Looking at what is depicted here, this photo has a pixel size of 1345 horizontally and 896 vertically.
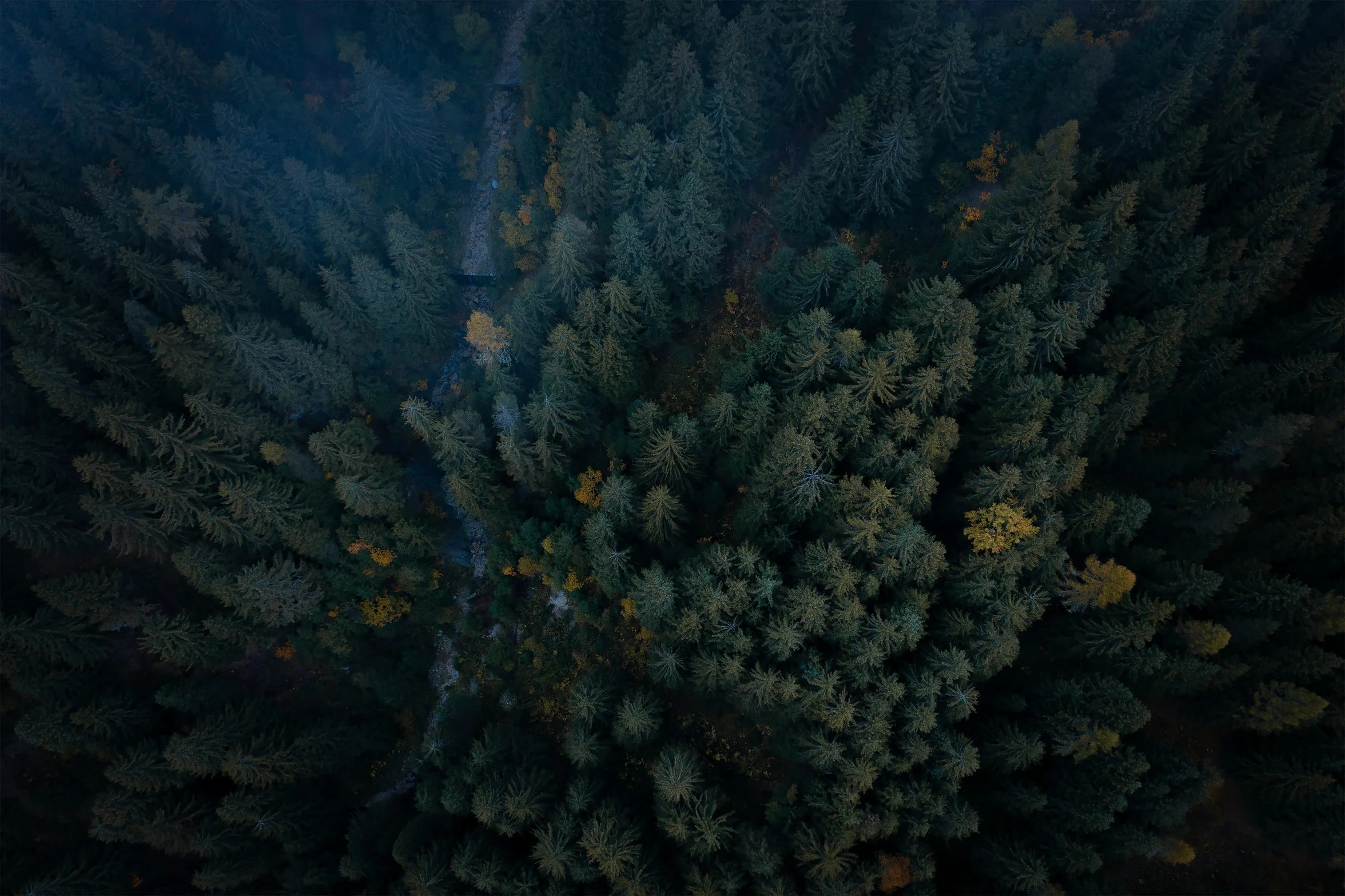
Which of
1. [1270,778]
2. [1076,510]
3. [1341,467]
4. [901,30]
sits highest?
[901,30]

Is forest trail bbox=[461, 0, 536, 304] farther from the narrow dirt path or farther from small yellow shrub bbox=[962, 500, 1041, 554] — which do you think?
small yellow shrub bbox=[962, 500, 1041, 554]

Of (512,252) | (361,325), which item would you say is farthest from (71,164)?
(512,252)

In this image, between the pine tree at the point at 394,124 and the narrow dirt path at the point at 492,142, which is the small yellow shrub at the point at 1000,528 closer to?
the narrow dirt path at the point at 492,142

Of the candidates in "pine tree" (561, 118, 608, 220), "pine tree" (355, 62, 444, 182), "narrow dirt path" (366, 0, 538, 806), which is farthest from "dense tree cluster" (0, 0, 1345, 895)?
"narrow dirt path" (366, 0, 538, 806)

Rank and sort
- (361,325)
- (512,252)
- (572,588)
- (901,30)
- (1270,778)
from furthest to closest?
(512,252) → (361,325) → (572,588) → (901,30) → (1270,778)

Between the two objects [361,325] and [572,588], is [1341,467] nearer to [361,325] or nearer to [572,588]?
[572,588]

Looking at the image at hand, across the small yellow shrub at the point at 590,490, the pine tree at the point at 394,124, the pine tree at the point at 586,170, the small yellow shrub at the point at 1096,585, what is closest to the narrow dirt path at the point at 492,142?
the pine tree at the point at 394,124
